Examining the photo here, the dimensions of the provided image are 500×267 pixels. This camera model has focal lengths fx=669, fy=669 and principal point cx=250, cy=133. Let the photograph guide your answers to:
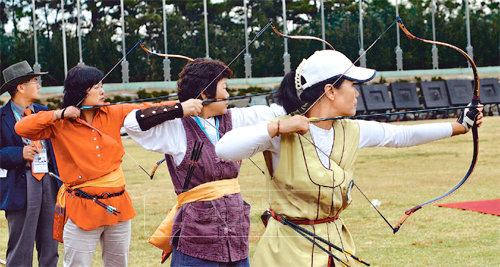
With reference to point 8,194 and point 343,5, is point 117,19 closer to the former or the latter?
point 343,5

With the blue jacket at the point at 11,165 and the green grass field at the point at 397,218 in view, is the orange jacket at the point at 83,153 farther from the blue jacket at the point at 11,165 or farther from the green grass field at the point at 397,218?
the blue jacket at the point at 11,165

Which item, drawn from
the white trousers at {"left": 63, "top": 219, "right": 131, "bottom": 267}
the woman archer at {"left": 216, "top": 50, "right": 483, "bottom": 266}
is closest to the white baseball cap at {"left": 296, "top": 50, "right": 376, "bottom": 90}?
the woman archer at {"left": 216, "top": 50, "right": 483, "bottom": 266}

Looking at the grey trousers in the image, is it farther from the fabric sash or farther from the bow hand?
the bow hand

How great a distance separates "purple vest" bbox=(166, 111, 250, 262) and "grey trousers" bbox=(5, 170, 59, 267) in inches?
76.5

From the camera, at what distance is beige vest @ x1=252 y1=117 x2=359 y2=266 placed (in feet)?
7.95

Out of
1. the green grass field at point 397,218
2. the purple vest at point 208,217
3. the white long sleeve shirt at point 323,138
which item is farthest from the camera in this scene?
the green grass field at point 397,218

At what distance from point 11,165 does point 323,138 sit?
277cm

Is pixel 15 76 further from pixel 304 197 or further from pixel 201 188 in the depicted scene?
pixel 304 197

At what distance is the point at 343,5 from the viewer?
122ft

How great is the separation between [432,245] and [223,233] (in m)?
3.58

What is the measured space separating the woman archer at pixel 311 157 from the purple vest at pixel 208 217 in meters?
0.41

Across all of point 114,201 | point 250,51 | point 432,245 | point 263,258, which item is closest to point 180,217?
point 263,258

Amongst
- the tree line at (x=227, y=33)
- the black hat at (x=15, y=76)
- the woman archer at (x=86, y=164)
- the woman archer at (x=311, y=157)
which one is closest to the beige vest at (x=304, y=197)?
the woman archer at (x=311, y=157)

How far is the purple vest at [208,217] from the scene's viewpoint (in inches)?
115
